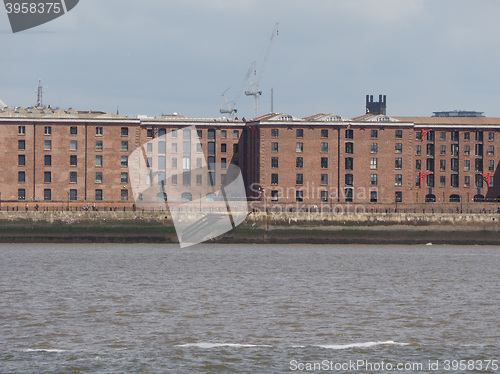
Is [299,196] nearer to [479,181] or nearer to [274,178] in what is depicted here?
[274,178]

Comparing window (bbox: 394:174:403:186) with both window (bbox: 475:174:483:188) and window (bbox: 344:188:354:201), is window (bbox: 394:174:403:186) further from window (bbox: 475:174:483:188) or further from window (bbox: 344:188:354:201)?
window (bbox: 475:174:483:188)

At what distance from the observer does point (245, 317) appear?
109 feet

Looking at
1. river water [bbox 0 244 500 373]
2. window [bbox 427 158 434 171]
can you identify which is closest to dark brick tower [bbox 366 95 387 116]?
window [bbox 427 158 434 171]

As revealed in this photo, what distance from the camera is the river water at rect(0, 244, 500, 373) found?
24844mm

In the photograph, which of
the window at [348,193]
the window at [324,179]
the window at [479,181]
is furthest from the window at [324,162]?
the window at [479,181]

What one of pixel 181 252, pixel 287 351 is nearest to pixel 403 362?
pixel 287 351

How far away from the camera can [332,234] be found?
8950cm

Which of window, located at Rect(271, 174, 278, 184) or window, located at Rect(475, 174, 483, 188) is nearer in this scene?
window, located at Rect(271, 174, 278, 184)

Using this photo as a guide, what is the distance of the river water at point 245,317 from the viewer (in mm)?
24844

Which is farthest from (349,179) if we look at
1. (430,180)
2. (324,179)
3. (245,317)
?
(245,317)

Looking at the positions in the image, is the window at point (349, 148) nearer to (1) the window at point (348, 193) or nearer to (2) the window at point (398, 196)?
(1) the window at point (348, 193)

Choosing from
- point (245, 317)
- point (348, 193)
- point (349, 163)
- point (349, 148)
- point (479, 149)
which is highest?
point (479, 149)

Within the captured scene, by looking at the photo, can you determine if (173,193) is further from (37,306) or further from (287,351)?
(287,351)

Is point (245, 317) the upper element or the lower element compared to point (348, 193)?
lower
